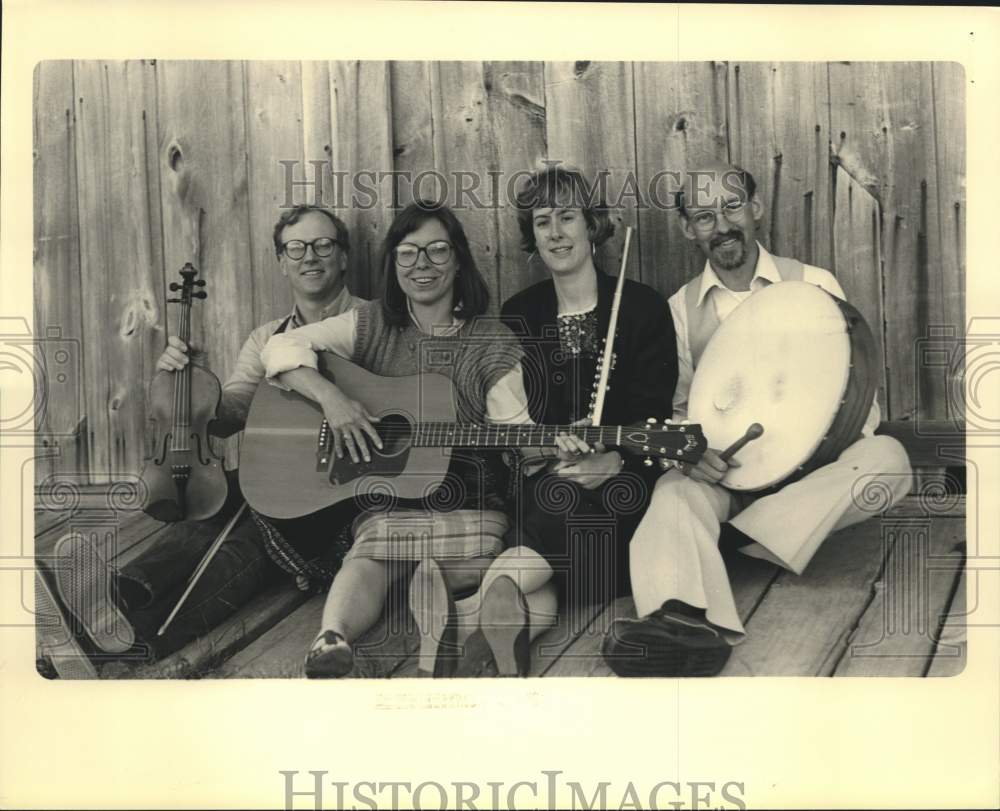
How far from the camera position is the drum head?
3.00 meters

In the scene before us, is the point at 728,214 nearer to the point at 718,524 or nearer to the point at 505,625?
the point at 718,524

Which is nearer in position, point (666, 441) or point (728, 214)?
point (666, 441)

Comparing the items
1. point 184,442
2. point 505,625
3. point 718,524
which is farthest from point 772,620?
point 184,442

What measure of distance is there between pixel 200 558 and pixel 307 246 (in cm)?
94

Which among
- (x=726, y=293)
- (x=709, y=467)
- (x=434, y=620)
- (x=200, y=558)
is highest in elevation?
(x=726, y=293)

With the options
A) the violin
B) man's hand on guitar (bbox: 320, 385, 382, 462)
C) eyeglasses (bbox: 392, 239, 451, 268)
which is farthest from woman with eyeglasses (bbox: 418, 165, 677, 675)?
the violin

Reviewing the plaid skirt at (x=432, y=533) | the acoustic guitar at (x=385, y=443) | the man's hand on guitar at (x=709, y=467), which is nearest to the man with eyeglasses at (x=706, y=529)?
the man's hand on guitar at (x=709, y=467)

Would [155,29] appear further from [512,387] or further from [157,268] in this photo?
[512,387]

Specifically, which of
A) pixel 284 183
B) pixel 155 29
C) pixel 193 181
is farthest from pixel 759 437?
pixel 155 29

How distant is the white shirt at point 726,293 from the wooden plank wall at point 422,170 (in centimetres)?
4

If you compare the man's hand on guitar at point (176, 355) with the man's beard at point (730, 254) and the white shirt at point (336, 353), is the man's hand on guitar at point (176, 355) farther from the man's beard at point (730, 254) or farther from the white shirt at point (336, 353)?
the man's beard at point (730, 254)

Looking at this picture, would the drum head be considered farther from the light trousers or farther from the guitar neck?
the guitar neck

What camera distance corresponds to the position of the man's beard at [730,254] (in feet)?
10.1

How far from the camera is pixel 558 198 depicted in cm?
305
